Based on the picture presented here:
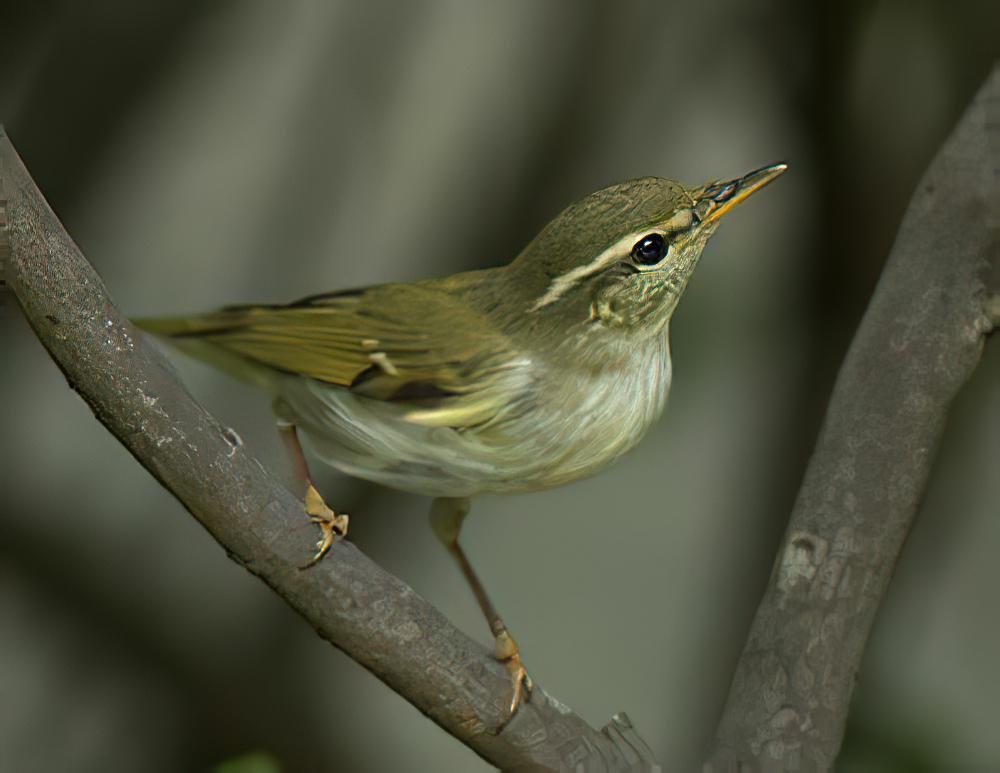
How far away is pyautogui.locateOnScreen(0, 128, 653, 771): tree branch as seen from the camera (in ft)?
2.75

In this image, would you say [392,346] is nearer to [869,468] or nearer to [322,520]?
[322,520]

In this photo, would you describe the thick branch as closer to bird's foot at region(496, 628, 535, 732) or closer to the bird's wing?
bird's foot at region(496, 628, 535, 732)

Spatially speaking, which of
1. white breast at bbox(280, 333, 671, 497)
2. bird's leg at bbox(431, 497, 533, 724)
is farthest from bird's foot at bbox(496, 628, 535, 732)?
white breast at bbox(280, 333, 671, 497)

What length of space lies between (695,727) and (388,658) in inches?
57.5

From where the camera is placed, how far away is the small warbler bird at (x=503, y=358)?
1025 mm

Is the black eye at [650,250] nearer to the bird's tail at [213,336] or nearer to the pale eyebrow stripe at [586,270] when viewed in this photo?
the pale eyebrow stripe at [586,270]

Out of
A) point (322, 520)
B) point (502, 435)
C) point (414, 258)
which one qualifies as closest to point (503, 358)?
point (502, 435)

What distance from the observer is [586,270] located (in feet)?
3.46

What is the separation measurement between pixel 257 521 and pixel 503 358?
256mm

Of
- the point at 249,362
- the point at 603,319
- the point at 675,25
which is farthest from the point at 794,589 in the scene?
the point at 675,25

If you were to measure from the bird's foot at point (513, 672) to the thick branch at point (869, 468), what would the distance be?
0.18 meters

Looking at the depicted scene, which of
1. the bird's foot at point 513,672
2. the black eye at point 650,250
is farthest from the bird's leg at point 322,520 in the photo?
the black eye at point 650,250

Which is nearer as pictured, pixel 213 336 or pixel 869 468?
pixel 213 336

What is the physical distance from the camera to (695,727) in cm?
234
